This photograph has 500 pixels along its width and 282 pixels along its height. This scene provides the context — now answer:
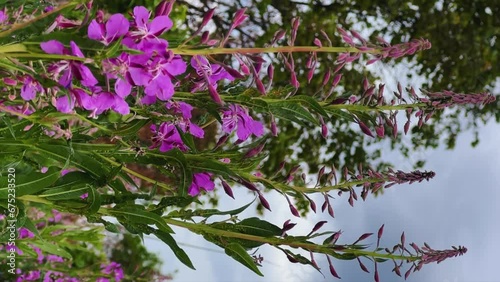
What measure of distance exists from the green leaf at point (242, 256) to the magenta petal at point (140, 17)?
73cm

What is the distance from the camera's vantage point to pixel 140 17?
129 cm

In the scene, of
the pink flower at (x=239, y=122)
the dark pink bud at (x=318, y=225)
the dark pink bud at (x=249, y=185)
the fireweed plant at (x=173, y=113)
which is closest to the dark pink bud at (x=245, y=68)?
the fireweed plant at (x=173, y=113)

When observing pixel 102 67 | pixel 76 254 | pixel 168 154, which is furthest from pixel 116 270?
pixel 102 67

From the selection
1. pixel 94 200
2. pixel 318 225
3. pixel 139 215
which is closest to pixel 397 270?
pixel 318 225

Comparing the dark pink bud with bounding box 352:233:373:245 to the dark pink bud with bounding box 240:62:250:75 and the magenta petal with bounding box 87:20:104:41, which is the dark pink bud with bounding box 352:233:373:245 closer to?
the dark pink bud with bounding box 240:62:250:75

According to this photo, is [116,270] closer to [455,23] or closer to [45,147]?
[45,147]

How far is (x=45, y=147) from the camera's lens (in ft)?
5.91

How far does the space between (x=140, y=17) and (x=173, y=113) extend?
1.40ft

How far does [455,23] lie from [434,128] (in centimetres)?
120

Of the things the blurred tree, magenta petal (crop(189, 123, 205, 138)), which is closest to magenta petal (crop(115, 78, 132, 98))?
magenta petal (crop(189, 123, 205, 138))

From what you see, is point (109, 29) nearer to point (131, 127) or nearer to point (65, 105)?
point (65, 105)

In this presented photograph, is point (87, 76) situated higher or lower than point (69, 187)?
higher

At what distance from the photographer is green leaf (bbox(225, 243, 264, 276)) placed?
1.79 metres

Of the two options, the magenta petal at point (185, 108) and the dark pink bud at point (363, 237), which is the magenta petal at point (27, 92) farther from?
the dark pink bud at point (363, 237)
